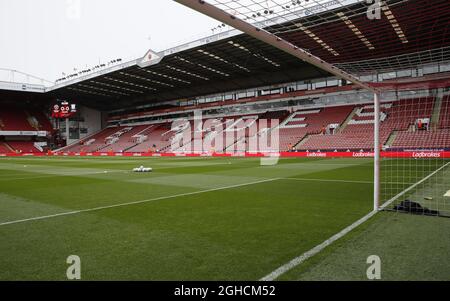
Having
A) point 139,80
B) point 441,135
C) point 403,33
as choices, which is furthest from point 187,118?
point 403,33

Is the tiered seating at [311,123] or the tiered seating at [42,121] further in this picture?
the tiered seating at [42,121]

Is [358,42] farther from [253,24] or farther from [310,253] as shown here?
[310,253]

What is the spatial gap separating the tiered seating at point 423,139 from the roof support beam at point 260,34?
70.8ft

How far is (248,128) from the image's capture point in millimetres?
42625

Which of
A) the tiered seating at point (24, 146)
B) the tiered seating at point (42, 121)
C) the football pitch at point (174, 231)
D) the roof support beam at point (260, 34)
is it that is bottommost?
the football pitch at point (174, 231)

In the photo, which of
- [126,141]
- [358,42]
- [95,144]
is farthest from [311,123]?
[95,144]

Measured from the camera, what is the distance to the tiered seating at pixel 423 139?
921 inches

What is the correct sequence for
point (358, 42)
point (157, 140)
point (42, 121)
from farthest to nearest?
point (42, 121) → point (157, 140) → point (358, 42)

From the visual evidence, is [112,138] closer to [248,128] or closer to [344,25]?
[248,128]

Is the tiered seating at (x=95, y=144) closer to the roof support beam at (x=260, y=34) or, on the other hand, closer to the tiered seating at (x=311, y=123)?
the tiered seating at (x=311, y=123)

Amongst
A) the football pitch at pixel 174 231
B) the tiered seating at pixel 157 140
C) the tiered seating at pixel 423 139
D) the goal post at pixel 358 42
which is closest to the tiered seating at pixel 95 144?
the tiered seating at pixel 157 140

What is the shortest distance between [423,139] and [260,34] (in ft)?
84.3

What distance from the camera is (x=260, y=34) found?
4.53 m

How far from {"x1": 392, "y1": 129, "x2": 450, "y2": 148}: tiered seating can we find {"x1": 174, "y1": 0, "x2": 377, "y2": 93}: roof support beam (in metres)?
21.6
